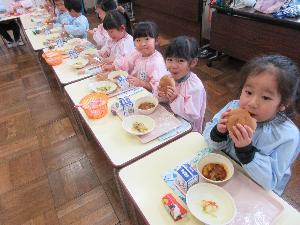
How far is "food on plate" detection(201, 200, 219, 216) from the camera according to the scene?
87 centimetres

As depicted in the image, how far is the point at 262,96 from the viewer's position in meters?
0.94

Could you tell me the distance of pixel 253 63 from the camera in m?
0.98

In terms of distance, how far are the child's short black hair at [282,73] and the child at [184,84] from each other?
0.51 metres

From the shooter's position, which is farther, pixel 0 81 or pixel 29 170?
pixel 0 81

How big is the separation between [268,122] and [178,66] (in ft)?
2.19

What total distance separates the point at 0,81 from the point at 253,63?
3940mm

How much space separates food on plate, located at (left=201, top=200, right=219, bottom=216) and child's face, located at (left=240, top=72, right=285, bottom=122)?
0.38m

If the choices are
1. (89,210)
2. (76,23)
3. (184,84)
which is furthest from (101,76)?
(76,23)

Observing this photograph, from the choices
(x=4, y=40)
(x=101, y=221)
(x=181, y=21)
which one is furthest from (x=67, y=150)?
(x=4, y=40)

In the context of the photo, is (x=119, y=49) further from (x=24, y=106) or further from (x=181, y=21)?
(x=181, y=21)

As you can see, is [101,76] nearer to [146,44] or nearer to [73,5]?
[146,44]

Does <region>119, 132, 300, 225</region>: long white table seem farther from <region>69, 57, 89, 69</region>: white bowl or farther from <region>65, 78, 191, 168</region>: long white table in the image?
<region>69, 57, 89, 69</region>: white bowl

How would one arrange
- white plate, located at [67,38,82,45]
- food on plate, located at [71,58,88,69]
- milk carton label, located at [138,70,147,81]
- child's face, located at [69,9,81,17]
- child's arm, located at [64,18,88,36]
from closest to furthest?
milk carton label, located at [138,70,147,81] < food on plate, located at [71,58,88,69] < white plate, located at [67,38,82,45] < child's arm, located at [64,18,88,36] < child's face, located at [69,9,81,17]

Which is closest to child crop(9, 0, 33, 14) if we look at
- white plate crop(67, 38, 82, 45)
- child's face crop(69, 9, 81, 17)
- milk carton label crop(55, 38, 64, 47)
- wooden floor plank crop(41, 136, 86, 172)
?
child's face crop(69, 9, 81, 17)
